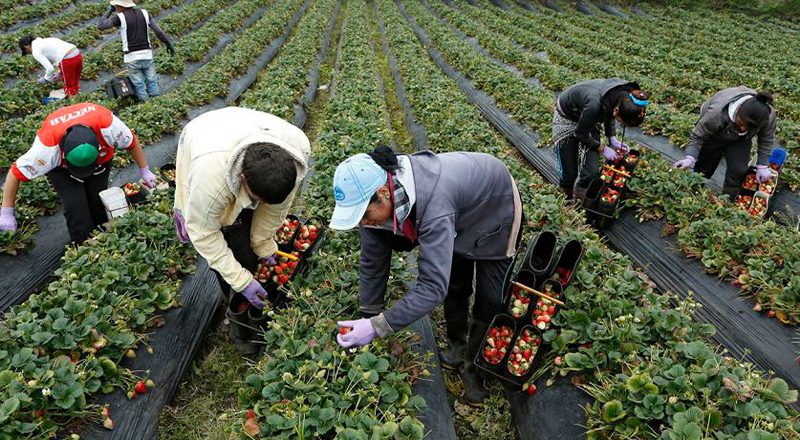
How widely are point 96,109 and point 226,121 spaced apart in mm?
2124

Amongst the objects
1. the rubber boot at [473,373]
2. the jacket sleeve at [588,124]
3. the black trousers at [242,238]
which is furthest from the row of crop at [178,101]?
the jacket sleeve at [588,124]

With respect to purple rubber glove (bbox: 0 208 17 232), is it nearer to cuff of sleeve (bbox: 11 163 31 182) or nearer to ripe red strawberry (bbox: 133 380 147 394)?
cuff of sleeve (bbox: 11 163 31 182)

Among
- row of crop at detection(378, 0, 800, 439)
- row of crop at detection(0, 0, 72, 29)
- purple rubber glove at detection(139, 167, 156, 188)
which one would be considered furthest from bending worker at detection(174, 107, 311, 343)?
row of crop at detection(0, 0, 72, 29)

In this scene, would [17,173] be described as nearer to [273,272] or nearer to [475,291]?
[273,272]

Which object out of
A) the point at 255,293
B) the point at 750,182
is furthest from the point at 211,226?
the point at 750,182

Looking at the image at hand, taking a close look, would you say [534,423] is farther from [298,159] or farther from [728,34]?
[728,34]

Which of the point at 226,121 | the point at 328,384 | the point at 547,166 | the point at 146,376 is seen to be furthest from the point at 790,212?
the point at 146,376

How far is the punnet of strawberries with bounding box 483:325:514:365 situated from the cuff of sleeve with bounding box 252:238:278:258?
1.95 metres

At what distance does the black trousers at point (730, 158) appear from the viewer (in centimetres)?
552

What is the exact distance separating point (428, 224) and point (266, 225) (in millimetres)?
1713

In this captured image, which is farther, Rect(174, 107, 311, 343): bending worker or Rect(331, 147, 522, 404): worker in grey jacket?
Rect(174, 107, 311, 343): bending worker

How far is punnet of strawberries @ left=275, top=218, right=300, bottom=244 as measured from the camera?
4.35 metres

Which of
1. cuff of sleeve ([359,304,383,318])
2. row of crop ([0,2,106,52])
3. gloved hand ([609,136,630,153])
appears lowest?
row of crop ([0,2,106,52])

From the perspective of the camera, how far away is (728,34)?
63.0 ft
